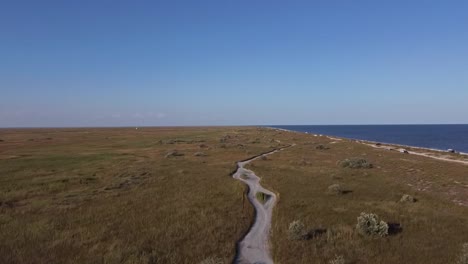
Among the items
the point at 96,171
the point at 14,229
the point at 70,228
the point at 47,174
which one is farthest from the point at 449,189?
the point at 47,174

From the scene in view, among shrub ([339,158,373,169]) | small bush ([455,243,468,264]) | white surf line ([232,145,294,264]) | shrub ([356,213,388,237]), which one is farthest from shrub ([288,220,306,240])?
shrub ([339,158,373,169])

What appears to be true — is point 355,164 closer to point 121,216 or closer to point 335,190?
point 335,190

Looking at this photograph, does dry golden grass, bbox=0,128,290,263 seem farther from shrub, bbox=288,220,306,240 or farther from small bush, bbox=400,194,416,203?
small bush, bbox=400,194,416,203

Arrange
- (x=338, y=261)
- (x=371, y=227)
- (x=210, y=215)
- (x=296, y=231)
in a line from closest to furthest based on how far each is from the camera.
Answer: (x=338, y=261), (x=296, y=231), (x=371, y=227), (x=210, y=215)

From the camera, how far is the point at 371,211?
26469 mm

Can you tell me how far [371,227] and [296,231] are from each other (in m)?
4.44

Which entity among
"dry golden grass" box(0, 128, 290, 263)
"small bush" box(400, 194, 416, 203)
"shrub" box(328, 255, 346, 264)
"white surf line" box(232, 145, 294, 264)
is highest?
"small bush" box(400, 194, 416, 203)

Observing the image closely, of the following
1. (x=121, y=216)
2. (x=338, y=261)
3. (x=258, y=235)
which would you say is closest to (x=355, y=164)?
(x=258, y=235)

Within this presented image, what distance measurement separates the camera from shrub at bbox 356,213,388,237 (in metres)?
21.3

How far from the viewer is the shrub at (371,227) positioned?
21266mm

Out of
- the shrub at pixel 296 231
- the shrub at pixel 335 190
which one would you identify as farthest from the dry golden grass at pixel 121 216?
the shrub at pixel 335 190

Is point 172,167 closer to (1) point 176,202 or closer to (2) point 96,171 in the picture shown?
(2) point 96,171

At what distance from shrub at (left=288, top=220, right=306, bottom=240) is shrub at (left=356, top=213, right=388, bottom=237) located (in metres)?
3.43

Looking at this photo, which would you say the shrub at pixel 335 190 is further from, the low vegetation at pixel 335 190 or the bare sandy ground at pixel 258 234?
the bare sandy ground at pixel 258 234
